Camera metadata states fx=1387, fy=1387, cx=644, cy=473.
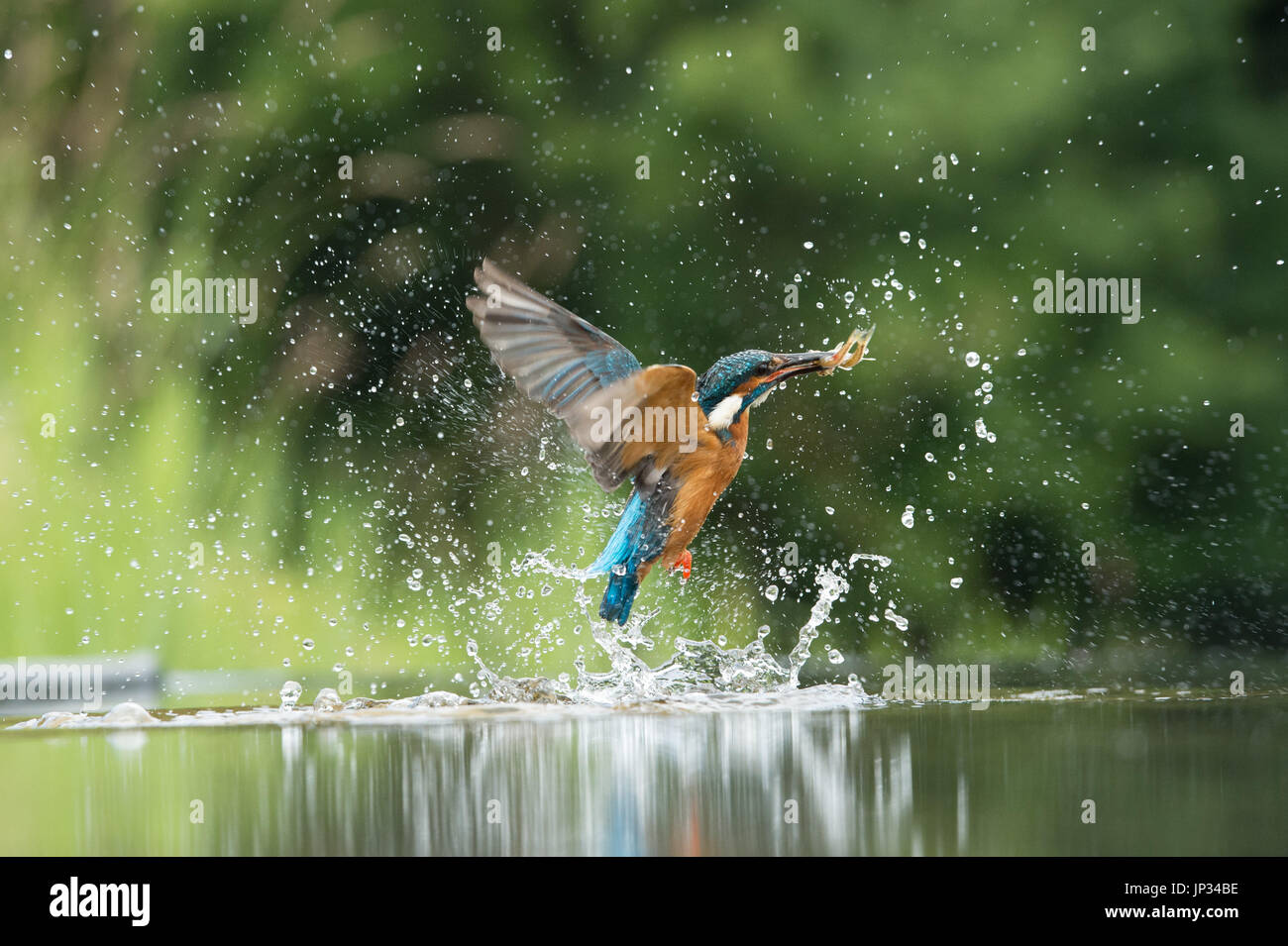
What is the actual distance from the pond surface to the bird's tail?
35 cm

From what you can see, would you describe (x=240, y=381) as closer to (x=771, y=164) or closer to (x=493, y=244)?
(x=493, y=244)

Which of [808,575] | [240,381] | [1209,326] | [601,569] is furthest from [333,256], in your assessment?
[1209,326]

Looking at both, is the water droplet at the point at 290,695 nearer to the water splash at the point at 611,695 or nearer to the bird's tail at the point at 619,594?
the water splash at the point at 611,695

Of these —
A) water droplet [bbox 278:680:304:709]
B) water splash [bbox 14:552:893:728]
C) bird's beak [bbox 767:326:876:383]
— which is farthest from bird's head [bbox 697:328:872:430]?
water droplet [bbox 278:680:304:709]

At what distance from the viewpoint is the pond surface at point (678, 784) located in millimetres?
1752

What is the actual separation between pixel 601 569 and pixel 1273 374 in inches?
112

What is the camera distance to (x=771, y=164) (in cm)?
534

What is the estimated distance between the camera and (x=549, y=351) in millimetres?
3057

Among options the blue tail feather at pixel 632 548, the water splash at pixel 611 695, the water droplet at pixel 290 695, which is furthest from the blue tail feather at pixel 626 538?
the water droplet at pixel 290 695

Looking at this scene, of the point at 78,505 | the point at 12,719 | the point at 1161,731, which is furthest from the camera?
the point at 78,505

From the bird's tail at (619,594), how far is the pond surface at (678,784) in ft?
1.14

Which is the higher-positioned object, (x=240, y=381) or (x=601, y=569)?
(x=240, y=381)

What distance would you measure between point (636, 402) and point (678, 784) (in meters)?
1.14

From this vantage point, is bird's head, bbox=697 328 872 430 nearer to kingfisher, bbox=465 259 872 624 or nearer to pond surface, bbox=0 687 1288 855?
kingfisher, bbox=465 259 872 624
